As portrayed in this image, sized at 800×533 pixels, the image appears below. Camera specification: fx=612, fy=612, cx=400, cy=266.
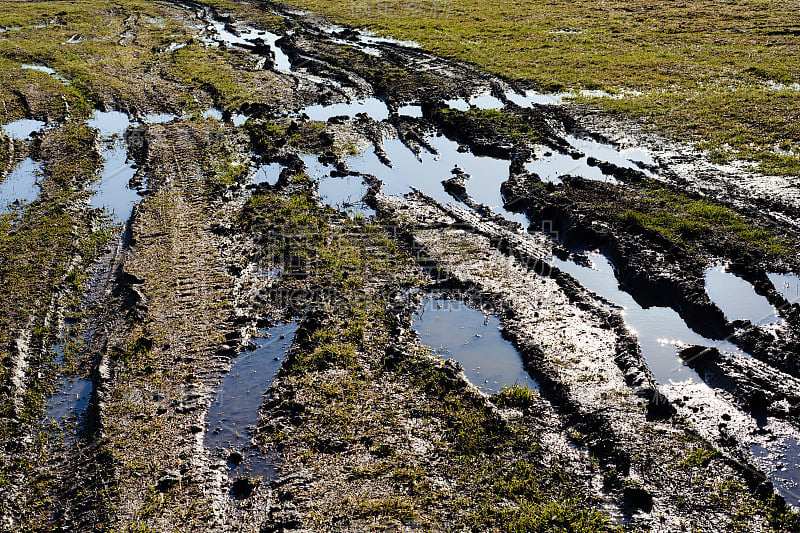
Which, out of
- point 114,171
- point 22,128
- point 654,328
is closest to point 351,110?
point 114,171

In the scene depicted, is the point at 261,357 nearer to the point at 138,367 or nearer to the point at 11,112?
the point at 138,367

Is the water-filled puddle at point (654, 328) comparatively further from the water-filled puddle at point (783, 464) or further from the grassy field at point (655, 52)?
the grassy field at point (655, 52)

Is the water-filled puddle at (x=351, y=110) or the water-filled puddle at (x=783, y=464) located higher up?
A: the water-filled puddle at (x=351, y=110)

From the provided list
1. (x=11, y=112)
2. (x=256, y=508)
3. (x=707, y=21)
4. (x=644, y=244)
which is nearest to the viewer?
(x=256, y=508)

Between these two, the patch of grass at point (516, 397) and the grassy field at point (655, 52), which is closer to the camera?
the patch of grass at point (516, 397)

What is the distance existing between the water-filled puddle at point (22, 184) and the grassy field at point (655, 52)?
1556cm

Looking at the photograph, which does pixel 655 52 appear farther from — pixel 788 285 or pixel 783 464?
pixel 783 464

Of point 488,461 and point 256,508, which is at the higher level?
point 488,461

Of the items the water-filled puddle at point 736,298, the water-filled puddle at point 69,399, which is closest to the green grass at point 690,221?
the water-filled puddle at point 736,298

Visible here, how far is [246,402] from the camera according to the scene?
8.53 m

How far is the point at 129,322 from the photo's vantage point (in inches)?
395

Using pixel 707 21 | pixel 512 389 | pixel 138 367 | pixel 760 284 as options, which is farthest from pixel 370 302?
pixel 707 21

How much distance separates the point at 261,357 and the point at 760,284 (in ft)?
27.5

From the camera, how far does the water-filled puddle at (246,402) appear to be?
764 centimetres
